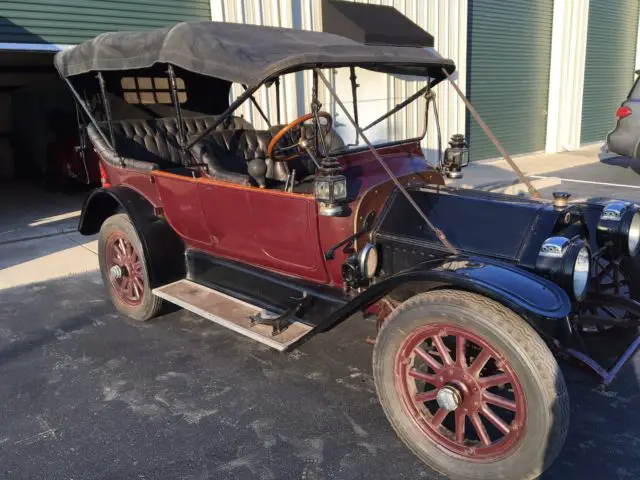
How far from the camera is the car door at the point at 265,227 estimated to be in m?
2.88

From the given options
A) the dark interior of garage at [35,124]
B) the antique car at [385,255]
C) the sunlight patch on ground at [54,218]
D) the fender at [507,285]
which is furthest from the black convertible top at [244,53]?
the dark interior of garage at [35,124]

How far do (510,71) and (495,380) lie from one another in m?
11.3

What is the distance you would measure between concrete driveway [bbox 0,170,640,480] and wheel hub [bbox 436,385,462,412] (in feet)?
1.06

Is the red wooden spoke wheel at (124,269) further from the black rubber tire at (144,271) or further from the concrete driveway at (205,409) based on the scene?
the concrete driveway at (205,409)

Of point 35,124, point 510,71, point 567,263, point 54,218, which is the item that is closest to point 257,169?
point 567,263

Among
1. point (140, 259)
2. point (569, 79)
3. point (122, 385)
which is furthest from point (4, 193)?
point (569, 79)

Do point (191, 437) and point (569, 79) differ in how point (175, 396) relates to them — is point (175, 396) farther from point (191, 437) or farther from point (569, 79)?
point (569, 79)

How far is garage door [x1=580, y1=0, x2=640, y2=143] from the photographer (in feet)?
45.7

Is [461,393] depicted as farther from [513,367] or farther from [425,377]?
[513,367]

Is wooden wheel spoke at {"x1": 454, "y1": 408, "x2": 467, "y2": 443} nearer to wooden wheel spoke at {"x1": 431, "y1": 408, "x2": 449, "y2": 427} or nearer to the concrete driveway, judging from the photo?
wooden wheel spoke at {"x1": 431, "y1": 408, "x2": 449, "y2": 427}

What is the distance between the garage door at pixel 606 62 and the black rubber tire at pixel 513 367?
13.8m

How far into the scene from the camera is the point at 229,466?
7.84 ft

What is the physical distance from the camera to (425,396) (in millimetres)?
2324

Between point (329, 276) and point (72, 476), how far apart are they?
1.50 meters
